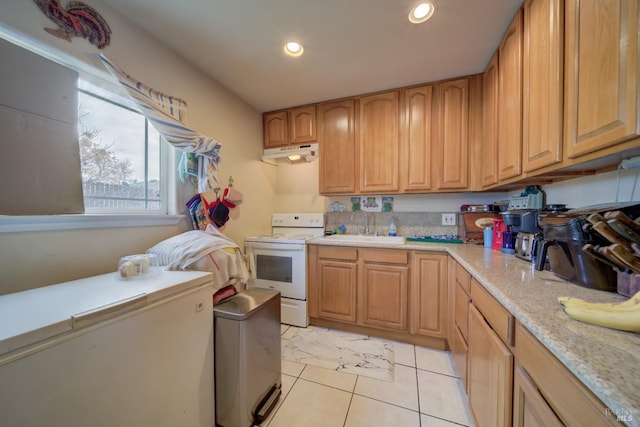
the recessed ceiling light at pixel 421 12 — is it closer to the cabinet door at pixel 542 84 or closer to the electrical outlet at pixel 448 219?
the cabinet door at pixel 542 84

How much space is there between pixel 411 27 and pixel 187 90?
1.69 meters

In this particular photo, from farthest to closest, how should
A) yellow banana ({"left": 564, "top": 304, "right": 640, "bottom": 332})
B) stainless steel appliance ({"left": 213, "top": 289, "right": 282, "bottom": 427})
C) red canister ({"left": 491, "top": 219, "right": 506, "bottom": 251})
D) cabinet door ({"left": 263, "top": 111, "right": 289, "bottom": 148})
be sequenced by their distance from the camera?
1. cabinet door ({"left": 263, "top": 111, "right": 289, "bottom": 148})
2. red canister ({"left": 491, "top": 219, "right": 506, "bottom": 251})
3. stainless steel appliance ({"left": 213, "top": 289, "right": 282, "bottom": 427})
4. yellow banana ({"left": 564, "top": 304, "right": 640, "bottom": 332})

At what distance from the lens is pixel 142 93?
1.36 m

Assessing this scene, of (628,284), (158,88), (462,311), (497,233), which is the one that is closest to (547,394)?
(628,284)

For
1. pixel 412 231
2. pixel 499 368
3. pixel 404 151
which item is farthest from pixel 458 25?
pixel 499 368

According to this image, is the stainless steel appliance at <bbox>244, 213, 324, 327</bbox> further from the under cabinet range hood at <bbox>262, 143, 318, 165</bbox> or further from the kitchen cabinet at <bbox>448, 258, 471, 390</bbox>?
the kitchen cabinet at <bbox>448, 258, 471, 390</bbox>

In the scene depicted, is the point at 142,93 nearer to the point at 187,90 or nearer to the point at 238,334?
the point at 187,90

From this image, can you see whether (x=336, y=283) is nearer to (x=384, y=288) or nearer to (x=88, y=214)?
(x=384, y=288)

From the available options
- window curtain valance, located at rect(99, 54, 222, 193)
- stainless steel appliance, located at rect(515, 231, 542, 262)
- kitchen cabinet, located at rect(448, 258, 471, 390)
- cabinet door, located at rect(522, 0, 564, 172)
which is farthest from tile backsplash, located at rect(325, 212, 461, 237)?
window curtain valance, located at rect(99, 54, 222, 193)

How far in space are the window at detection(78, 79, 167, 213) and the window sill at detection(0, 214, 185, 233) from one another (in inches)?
3.5

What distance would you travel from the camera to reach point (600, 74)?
2.53 feet

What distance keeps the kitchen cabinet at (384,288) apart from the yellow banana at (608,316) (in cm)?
134

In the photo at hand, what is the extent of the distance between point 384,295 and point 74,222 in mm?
2184

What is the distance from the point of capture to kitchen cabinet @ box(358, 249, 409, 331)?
77.9 inches
